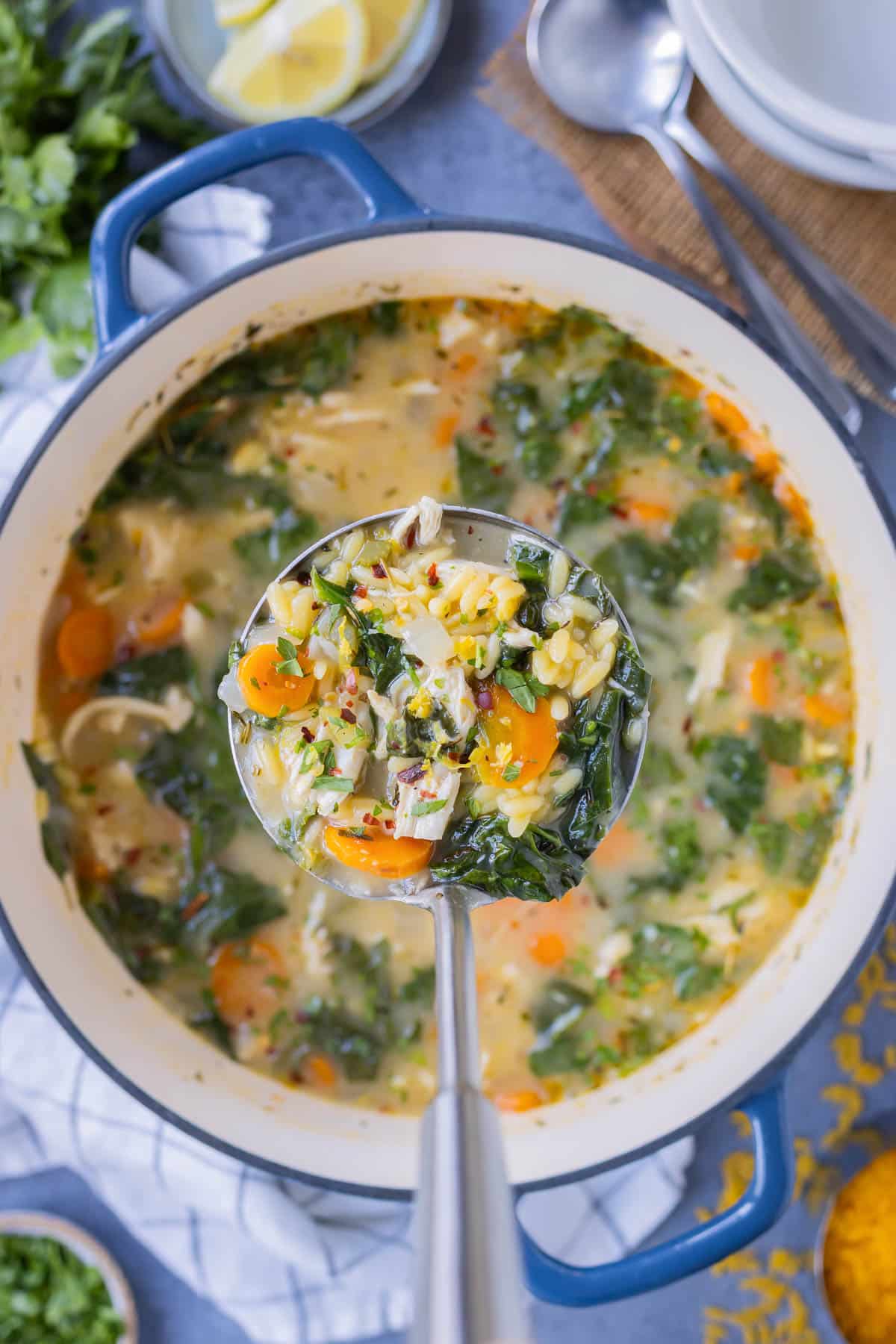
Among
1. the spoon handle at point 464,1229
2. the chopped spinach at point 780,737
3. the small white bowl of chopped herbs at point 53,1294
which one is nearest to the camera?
the spoon handle at point 464,1229

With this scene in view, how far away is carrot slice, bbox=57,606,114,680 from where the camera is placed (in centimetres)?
242

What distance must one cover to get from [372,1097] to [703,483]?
1352mm

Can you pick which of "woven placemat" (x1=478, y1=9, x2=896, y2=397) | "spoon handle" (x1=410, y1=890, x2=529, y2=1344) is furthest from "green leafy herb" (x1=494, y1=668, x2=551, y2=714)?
"woven placemat" (x1=478, y1=9, x2=896, y2=397)

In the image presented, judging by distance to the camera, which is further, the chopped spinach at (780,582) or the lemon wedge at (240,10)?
the lemon wedge at (240,10)

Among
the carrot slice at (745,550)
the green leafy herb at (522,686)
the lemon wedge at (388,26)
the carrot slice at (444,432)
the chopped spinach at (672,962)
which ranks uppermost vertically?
the lemon wedge at (388,26)

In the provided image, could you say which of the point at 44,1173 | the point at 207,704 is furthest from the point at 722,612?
the point at 44,1173

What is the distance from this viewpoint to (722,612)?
242cm

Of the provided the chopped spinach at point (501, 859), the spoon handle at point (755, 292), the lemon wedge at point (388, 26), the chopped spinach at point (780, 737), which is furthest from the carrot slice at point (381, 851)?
the lemon wedge at point (388, 26)

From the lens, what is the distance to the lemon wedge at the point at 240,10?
2508 millimetres

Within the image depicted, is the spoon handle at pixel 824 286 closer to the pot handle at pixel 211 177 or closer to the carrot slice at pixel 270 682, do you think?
the pot handle at pixel 211 177

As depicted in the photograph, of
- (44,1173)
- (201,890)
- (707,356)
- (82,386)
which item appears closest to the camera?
(82,386)

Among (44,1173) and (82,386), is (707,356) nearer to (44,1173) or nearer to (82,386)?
(82,386)

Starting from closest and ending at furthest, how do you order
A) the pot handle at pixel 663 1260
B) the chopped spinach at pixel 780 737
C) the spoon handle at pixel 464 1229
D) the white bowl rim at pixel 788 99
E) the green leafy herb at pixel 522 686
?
1. the spoon handle at pixel 464 1229
2. the green leafy herb at pixel 522 686
3. the white bowl rim at pixel 788 99
4. the pot handle at pixel 663 1260
5. the chopped spinach at pixel 780 737

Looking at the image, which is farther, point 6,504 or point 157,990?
point 157,990
